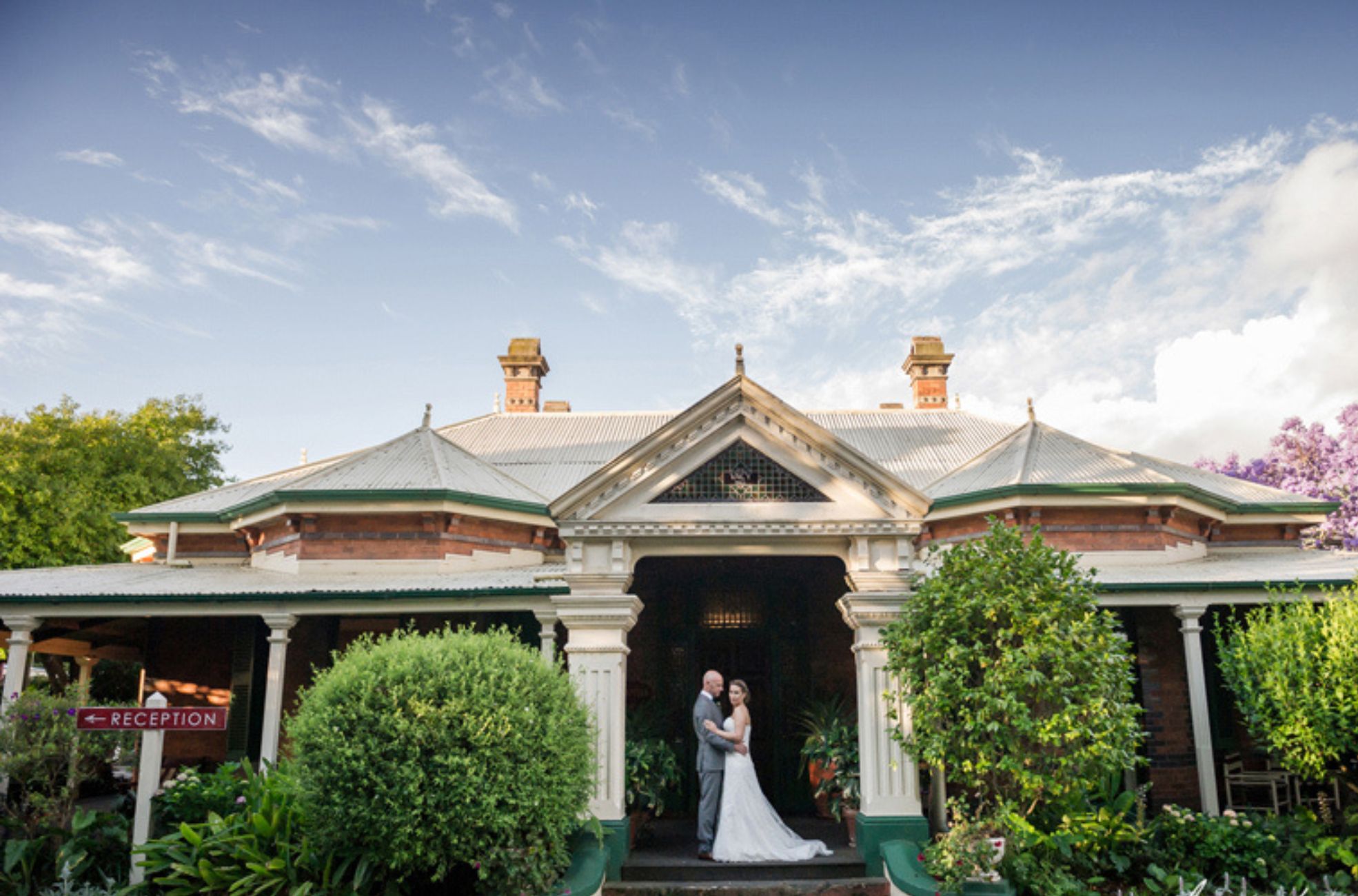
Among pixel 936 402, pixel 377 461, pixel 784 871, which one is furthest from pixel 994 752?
pixel 936 402

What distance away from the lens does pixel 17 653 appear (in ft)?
36.8

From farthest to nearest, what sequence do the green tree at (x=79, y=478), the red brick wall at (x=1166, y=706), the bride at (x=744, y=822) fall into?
the green tree at (x=79, y=478) → the red brick wall at (x=1166, y=706) → the bride at (x=744, y=822)

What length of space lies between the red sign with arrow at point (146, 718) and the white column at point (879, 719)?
19.7 feet

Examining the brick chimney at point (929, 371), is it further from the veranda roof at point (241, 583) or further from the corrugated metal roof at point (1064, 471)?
the veranda roof at point (241, 583)

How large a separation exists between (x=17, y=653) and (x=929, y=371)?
57.6 feet

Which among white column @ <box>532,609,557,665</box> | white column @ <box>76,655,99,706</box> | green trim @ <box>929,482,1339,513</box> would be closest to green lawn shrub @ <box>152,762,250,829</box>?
white column @ <box>76,655,99,706</box>

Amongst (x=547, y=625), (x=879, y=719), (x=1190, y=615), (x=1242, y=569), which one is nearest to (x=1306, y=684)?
(x=1190, y=615)

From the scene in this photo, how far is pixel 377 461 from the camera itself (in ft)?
47.6

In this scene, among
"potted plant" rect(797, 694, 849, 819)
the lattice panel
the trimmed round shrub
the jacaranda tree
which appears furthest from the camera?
the jacaranda tree

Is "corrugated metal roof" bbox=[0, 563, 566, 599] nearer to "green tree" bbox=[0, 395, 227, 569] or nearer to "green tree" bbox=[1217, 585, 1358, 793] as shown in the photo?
"green tree" bbox=[1217, 585, 1358, 793]

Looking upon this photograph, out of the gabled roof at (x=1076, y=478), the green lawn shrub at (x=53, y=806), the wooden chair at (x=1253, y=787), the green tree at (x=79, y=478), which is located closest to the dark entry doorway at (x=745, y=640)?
the gabled roof at (x=1076, y=478)

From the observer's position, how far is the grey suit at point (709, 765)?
372 inches

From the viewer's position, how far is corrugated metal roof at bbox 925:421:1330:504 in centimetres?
1324

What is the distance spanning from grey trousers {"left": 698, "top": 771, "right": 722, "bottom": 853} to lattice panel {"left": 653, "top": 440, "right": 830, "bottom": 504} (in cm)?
289
